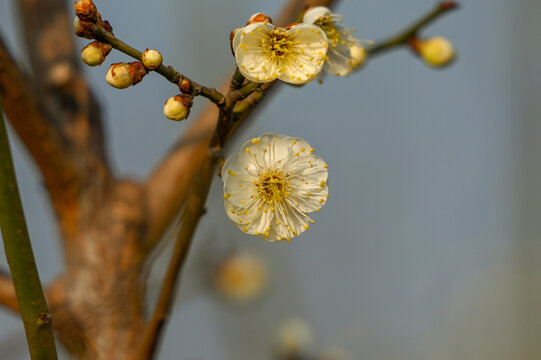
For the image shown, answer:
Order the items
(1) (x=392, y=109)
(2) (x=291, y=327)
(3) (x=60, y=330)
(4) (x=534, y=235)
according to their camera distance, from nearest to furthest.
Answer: (3) (x=60, y=330) < (2) (x=291, y=327) < (1) (x=392, y=109) < (4) (x=534, y=235)

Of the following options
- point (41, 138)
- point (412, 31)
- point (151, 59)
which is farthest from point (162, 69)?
point (412, 31)

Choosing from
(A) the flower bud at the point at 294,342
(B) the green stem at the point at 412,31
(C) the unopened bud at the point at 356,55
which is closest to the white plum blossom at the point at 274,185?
(C) the unopened bud at the point at 356,55

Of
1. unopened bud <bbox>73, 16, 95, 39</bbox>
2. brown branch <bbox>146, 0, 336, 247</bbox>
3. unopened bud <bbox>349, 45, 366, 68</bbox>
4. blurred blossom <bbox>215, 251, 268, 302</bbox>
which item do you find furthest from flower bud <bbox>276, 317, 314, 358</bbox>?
unopened bud <bbox>73, 16, 95, 39</bbox>

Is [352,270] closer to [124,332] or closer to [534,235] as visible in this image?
[534,235]

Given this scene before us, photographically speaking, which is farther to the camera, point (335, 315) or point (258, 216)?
point (335, 315)

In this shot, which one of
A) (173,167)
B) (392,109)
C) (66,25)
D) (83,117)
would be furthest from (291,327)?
(392,109)

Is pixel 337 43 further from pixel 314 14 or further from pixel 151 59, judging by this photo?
pixel 151 59
